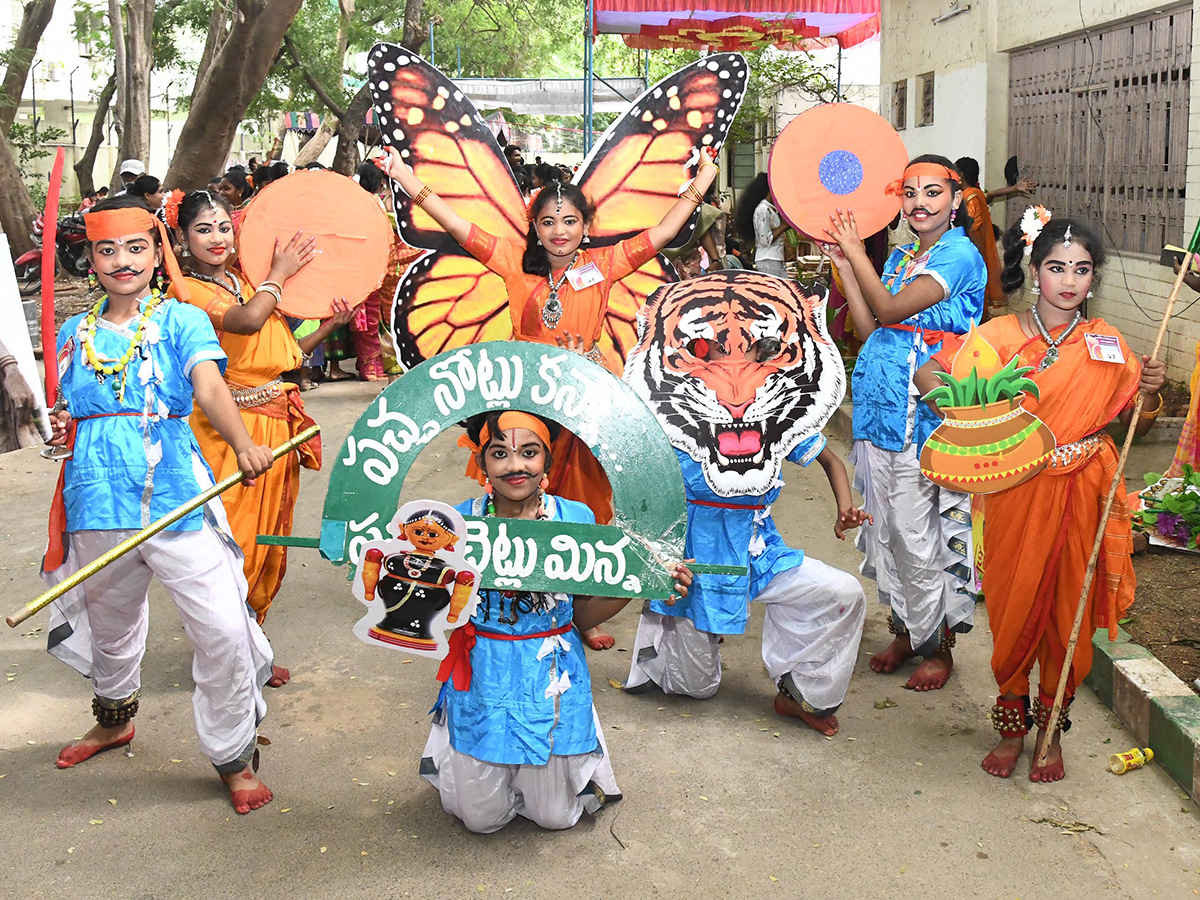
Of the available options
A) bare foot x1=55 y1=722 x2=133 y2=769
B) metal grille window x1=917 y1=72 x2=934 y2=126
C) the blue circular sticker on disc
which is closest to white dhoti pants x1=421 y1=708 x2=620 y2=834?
bare foot x1=55 y1=722 x2=133 y2=769

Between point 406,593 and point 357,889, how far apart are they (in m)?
0.78

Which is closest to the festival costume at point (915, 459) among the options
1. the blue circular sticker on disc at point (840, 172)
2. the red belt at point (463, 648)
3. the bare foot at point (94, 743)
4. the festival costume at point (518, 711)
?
the blue circular sticker on disc at point (840, 172)

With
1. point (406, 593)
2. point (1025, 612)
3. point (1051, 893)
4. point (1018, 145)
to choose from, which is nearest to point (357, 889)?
point (406, 593)

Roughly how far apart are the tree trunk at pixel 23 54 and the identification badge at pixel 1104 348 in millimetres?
17103

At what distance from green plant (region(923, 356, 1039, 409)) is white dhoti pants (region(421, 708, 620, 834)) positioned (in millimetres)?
1345

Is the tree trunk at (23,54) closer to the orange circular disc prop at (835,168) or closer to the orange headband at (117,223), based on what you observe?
the orange headband at (117,223)

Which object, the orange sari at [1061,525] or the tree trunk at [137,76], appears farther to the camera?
the tree trunk at [137,76]

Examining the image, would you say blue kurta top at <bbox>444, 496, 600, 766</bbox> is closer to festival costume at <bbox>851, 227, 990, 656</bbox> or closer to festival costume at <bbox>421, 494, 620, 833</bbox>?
festival costume at <bbox>421, 494, 620, 833</bbox>

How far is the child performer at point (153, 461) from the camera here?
11.0 ft

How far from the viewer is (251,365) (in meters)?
4.35

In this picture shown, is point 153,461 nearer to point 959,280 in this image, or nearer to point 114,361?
point 114,361

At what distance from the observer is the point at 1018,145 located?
10.2m

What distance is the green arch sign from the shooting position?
299 centimetres

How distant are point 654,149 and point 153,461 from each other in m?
2.38
